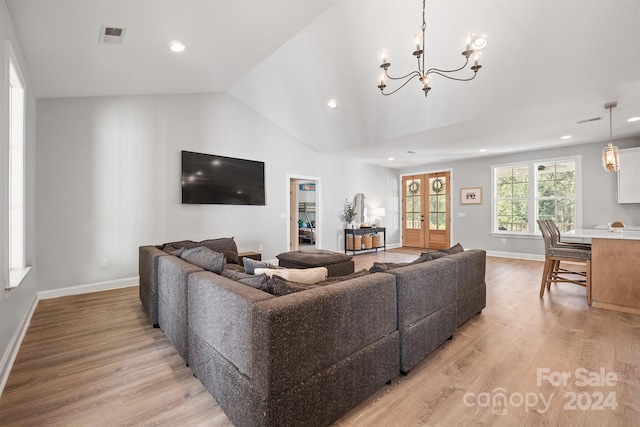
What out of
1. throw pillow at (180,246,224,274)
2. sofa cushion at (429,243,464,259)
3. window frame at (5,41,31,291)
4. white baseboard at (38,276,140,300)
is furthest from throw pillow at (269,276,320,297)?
white baseboard at (38,276,140,300)

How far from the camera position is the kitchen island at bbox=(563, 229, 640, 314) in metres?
3.21

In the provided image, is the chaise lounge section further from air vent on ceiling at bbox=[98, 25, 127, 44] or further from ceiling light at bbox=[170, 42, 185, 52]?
ceiling light at bbox=[170, 42, 185, 52]

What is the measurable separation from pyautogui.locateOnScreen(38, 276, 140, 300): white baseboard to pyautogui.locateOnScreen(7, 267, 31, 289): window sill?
45.3 inches

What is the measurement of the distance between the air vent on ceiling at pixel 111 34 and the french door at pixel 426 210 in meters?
7.63

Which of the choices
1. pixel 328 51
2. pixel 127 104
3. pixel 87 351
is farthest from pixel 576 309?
pixel 127 104

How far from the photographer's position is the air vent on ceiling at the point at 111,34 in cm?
261

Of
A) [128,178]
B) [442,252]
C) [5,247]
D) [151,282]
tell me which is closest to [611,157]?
[442,252]

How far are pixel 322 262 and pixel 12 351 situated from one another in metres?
2.97

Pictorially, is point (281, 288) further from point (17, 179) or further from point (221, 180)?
point (221, 180)

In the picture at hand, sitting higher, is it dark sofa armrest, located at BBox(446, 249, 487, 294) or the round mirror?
the round mirror

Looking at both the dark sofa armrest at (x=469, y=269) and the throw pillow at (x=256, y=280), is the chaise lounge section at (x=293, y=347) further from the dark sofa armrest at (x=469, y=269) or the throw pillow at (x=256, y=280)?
the dark sofa armrest at (x=469, y=269)

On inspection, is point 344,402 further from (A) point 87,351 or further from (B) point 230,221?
(B) point 230,221

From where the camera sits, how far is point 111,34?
2.70 m

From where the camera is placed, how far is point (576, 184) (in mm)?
6066
